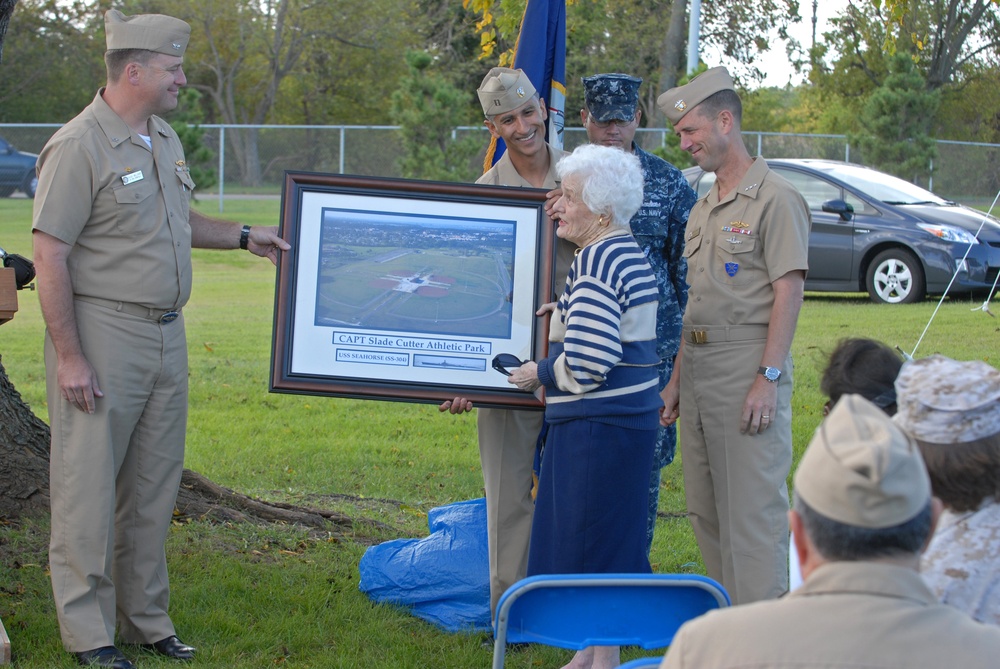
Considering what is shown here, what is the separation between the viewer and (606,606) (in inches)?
110

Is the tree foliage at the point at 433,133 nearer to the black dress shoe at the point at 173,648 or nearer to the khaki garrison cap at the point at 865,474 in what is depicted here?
the black dress shoe at the point at 173,648

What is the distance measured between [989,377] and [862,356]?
76 cm

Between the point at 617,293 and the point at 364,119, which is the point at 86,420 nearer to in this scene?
the point at 617,293

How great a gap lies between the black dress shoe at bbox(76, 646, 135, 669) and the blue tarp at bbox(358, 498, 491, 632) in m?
1.19

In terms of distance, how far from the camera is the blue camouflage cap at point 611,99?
15.2ft

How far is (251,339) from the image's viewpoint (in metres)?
11.5

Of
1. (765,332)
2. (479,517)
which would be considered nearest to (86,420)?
(479,517)

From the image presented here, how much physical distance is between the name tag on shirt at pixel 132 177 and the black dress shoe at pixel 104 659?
63.7 inches

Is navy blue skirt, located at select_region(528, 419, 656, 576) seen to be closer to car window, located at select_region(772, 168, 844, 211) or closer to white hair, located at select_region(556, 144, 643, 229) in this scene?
white hair, located at select_region(556, 144, 643, 229)

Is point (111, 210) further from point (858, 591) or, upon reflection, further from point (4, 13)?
point (858, 591)

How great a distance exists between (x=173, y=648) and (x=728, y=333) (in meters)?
2.32

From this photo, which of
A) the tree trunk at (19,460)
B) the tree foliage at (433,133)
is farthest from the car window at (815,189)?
the tree trunk at (19,460)

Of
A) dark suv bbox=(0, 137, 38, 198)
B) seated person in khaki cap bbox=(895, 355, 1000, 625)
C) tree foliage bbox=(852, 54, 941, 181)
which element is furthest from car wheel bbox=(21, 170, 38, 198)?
seated person in khaki cap bbox=(895, 355, 1000, 625)

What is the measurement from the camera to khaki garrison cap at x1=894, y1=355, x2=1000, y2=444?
7.68 ft
